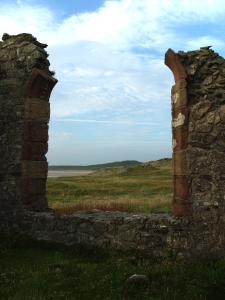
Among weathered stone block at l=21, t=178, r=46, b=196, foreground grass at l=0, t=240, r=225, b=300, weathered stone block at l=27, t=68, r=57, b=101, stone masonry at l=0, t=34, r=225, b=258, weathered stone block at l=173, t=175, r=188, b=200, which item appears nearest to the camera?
foreground grass at l=0, t=240, r=225, b=300

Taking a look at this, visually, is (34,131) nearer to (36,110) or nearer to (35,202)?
(36,110)

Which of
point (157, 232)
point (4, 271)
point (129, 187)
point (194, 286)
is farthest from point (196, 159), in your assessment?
point (129, 187)

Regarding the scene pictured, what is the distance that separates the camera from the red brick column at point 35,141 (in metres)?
10.0

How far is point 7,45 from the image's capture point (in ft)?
34.9

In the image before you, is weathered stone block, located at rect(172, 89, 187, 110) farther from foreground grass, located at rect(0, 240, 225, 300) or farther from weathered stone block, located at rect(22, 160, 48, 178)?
weathered stone block, located at rect(22, 160, 48, 178)

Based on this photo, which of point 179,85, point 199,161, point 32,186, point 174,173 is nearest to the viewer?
point 199,161

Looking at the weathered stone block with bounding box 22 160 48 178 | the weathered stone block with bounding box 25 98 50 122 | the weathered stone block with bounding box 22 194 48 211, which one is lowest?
the weathered stone block with bounding box 22 194 48 211

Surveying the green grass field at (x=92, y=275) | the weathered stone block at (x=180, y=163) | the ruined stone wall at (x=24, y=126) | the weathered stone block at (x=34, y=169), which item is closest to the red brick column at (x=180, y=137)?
the weathered stone block at (x=180, y=163)

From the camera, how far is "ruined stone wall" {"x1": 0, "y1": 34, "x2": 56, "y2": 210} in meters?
10.0

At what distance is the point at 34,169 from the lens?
10.1 metres

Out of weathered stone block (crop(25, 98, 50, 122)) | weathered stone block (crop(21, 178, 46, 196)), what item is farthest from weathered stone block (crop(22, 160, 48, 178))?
weathered stone block (crop(25, 98, 50, 122))

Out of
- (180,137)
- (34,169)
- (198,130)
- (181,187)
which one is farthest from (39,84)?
(181,187)

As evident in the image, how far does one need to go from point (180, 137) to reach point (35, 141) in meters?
3.36

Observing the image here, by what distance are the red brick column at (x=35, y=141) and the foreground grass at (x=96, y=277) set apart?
1.62 m
